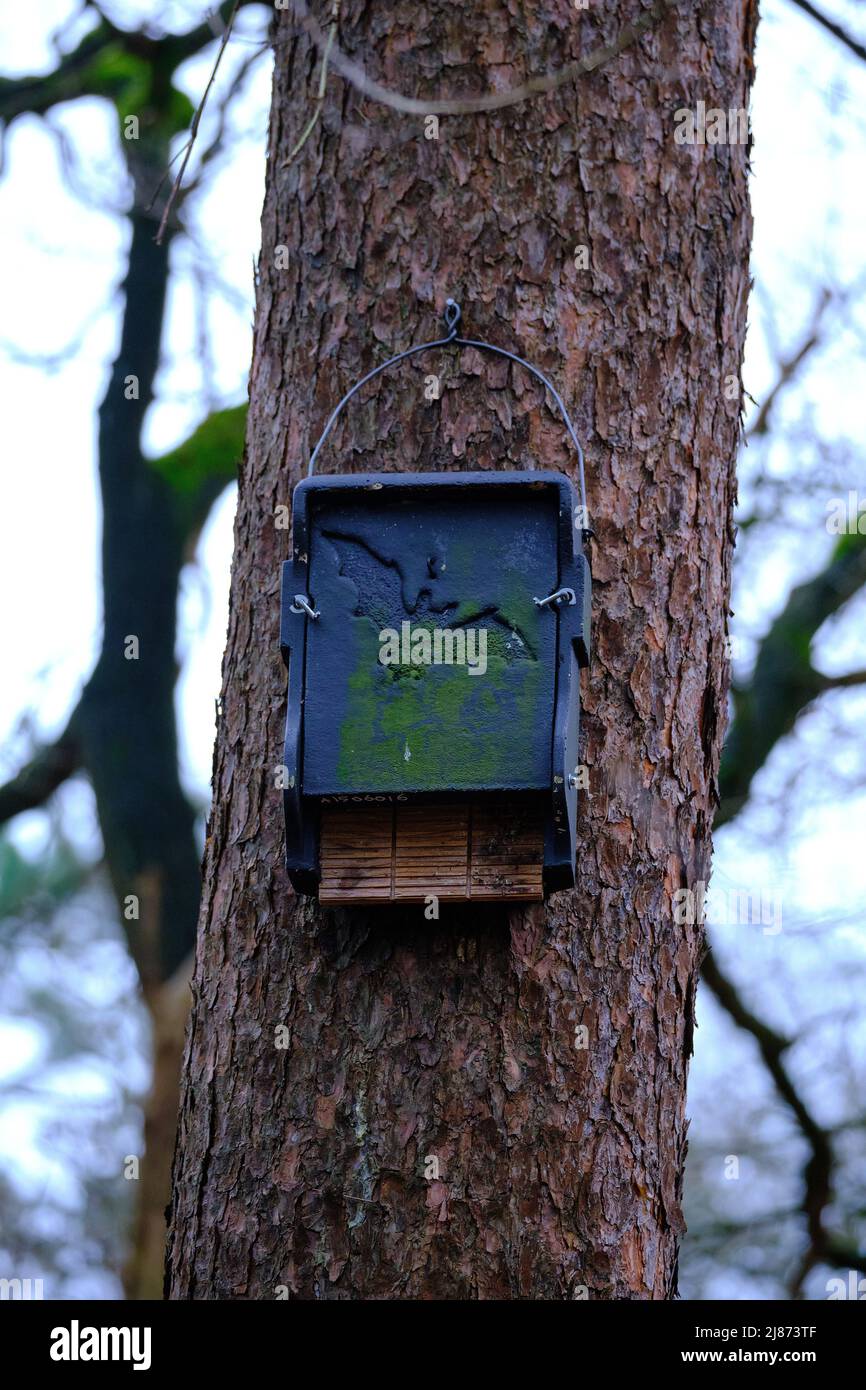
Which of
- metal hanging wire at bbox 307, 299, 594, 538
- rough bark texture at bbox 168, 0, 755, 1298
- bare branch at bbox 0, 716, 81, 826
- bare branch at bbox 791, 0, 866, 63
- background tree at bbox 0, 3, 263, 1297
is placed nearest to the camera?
rough bark texture at bbox 168, 0, 755, 1298

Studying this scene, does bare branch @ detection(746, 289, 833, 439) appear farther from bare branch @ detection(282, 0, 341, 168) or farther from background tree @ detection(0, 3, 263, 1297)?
bare branch @ detection(282, 0, 341, 168)

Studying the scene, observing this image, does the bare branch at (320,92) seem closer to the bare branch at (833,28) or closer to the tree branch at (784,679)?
the bare branch at (833,28)

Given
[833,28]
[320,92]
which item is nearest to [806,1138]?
[833,28]

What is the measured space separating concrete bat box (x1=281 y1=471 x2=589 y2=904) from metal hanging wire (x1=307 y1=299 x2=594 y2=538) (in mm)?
148

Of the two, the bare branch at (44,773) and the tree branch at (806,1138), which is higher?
the bare branch at (44,773)

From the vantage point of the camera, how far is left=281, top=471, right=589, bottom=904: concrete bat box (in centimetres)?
190

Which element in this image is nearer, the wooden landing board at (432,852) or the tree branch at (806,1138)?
the wooden landing board at (432,852)

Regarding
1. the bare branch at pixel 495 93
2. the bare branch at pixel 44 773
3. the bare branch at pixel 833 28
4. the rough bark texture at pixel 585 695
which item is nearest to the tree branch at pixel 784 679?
the bare branch at pixel 44 773

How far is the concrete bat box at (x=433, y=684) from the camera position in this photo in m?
1.90

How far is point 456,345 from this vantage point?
220 centimetres

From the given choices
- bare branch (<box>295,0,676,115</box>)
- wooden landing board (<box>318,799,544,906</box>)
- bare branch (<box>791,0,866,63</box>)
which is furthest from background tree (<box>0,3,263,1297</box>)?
wooden landing board (<box>318,799,544,906</box>)

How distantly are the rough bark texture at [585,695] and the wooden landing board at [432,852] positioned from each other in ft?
0.24

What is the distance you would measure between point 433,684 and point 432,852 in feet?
0.68
